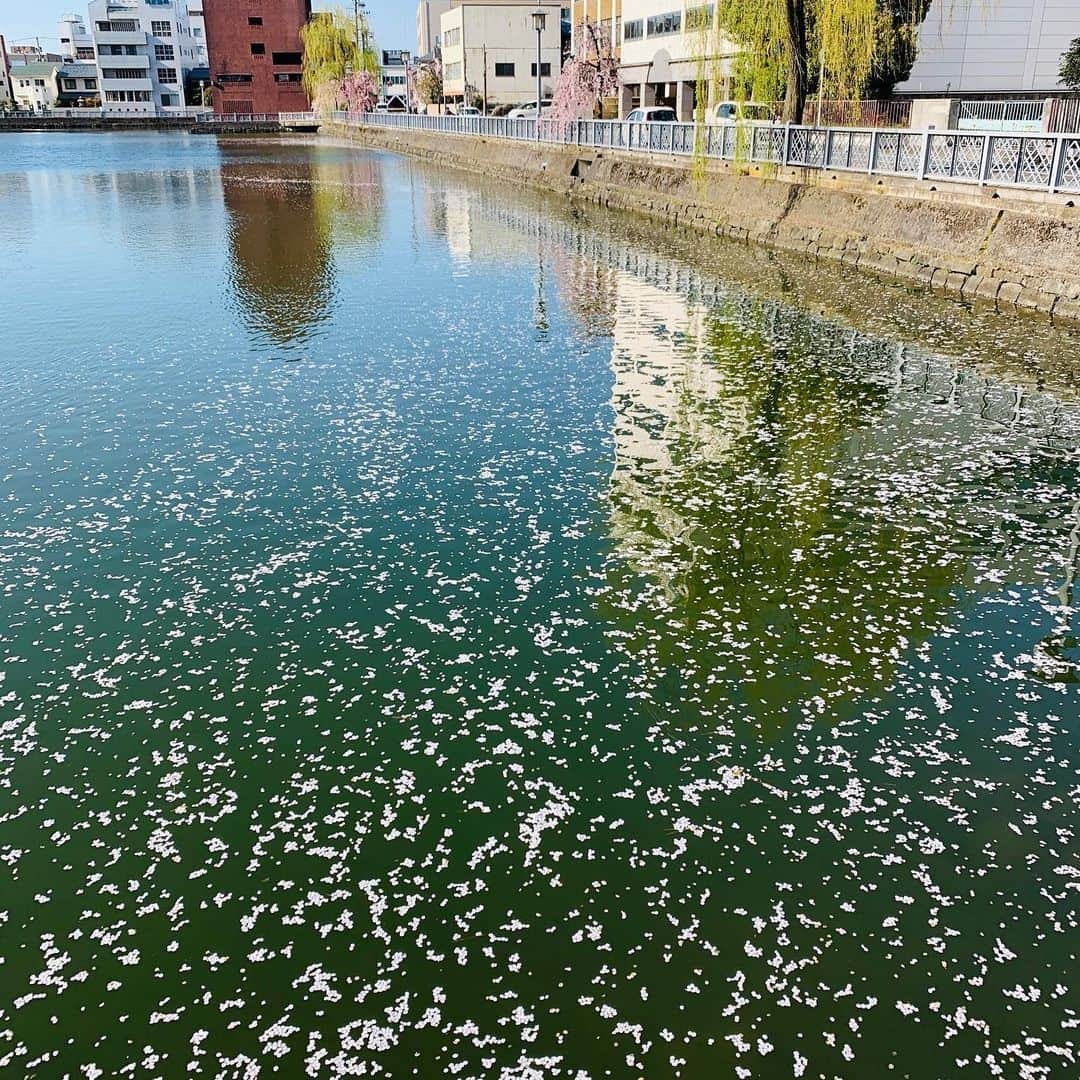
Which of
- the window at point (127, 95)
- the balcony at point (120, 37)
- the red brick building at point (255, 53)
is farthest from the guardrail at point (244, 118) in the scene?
the balcony at point (120, 37)

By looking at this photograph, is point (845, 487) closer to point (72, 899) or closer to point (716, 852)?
point (716, 852)

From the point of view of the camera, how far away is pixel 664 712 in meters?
4.33

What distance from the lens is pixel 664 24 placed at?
35.7 meters

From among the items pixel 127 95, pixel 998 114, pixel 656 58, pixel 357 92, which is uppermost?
pixel 127 95

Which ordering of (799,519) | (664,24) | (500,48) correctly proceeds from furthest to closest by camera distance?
(500,48) < (664,24) < (799,519)

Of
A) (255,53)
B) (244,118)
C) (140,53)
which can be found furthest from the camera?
(140,53)

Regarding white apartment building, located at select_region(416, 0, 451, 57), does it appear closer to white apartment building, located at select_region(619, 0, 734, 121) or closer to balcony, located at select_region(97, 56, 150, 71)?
balcony, located at select_region(97, 56, 150, 71)

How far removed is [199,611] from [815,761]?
10.4 ft

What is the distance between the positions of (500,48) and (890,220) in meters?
50.9

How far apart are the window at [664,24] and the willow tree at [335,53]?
3582 cm

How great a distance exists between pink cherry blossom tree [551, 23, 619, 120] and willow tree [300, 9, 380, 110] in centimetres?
3460

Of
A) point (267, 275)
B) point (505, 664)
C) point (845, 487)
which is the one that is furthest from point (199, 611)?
point (267, 275)

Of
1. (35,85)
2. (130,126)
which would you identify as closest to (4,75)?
(35,85)

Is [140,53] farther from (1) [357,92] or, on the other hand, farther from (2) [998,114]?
(2) [998,114]
